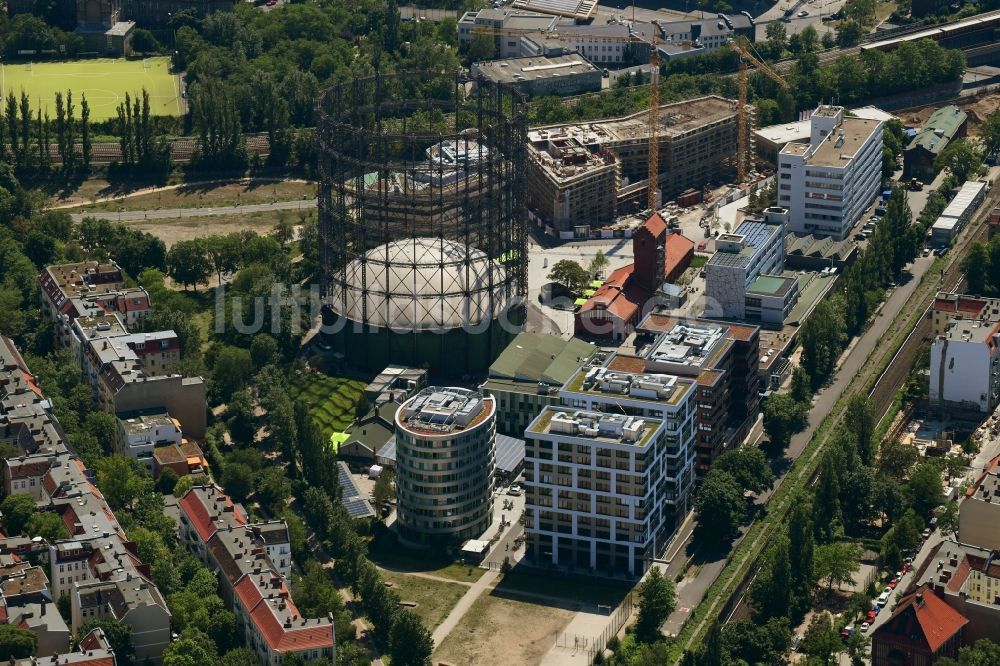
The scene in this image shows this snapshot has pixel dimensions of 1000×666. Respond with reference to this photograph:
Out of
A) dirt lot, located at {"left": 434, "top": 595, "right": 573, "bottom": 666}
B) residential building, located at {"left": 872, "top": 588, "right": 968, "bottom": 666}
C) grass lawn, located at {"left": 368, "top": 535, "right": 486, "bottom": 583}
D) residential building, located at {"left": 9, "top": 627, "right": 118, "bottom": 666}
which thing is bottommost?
dirt lot, located at {"left": 434, "top": 595, "right": 573, "bottom": 666}

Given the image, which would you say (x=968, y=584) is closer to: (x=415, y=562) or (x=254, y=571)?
(x=415, y=562)

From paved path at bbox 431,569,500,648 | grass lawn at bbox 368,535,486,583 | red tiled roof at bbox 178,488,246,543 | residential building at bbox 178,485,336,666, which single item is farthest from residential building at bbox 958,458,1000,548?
red tiled roof at bbox 178,488,246,543

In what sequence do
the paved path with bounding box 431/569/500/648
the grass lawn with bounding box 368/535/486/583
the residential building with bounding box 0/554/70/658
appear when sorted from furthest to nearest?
1. the grass lawn with bounding box 368/535/486/583
2. the paved path with bounding box 431/569/500/648
3. the residential building with bounding box 0/554/70/658

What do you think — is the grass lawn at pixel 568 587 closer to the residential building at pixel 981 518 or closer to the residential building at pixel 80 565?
the residential building at pixel 981 518

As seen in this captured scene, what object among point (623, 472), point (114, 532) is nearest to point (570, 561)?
point (623, 472)

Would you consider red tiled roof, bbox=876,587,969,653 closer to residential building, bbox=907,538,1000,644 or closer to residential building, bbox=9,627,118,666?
residential building, bbox=907,538,1000,644

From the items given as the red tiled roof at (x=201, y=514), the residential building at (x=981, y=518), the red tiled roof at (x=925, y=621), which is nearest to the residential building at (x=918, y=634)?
the red tiled roof at (x=925, y=621)
